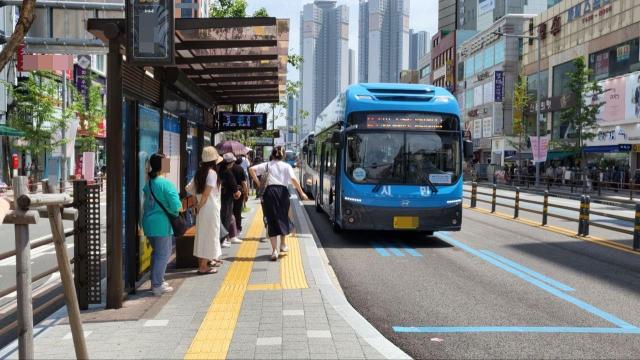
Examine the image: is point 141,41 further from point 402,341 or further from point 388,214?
point 388,214

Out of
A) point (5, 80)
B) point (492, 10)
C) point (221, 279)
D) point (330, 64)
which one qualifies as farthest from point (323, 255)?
point (330, 64)

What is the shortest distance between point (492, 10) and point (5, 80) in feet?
249

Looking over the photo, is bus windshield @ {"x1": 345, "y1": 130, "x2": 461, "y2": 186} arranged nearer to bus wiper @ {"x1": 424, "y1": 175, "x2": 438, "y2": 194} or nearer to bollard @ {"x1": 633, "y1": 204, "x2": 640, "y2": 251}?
bus wiper @ {"x1": 424, "y1": 175, "x2": 438, "y2": 194}

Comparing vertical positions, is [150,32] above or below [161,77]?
above

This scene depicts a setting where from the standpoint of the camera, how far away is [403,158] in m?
11.7

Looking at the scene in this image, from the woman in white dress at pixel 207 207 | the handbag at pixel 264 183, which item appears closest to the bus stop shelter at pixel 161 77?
the woman in white dress at pixel 207 207

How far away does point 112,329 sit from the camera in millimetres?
5340

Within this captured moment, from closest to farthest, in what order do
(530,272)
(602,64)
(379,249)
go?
(530,272) < (379,249) < (602,64)

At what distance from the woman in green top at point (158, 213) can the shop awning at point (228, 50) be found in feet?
4.98

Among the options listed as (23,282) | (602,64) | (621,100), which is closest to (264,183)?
(23,282)

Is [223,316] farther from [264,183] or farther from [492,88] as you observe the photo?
[492,88]

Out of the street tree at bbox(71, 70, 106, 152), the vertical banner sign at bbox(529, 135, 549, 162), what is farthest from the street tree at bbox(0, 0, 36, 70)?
the vertical banner sign at bbox(529, 135, 549, 162)

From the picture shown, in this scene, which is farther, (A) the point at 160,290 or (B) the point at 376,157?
(B) the point at 376,157

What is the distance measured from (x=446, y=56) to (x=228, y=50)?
8752cm
